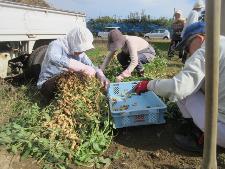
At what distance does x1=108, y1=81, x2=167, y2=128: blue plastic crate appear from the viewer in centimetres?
385

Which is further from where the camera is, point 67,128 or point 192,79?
point 67,128

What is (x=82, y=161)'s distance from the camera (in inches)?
134

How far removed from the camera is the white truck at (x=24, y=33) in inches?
234

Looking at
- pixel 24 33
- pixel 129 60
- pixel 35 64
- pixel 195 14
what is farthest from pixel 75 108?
pixel 195 14

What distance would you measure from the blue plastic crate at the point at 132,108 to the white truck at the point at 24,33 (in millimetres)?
1728

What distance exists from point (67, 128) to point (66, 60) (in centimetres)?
130

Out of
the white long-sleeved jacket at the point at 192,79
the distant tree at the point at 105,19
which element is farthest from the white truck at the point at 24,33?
the distant tree at the point at 105,19

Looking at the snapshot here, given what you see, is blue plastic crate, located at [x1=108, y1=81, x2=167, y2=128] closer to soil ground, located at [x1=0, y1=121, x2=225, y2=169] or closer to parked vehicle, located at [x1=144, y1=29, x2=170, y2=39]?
soil ground, located at [x1=0, y1=121, x2=225, y2=169]

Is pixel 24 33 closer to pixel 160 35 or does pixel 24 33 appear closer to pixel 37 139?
pixel 37 139

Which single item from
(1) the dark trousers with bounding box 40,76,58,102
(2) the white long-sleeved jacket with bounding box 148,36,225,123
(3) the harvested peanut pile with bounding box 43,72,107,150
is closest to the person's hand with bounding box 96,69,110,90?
(3) the harvested peanut pile with bounding box 43,72,107,150

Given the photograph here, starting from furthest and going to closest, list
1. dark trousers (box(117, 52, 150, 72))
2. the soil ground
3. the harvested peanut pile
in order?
dark trousers (box(117, 52, 150, 72))
the harvested peanut pile
the soil ground

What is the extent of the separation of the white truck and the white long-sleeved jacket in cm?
311

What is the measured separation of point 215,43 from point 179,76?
0.93 m

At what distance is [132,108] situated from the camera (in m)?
4.14
